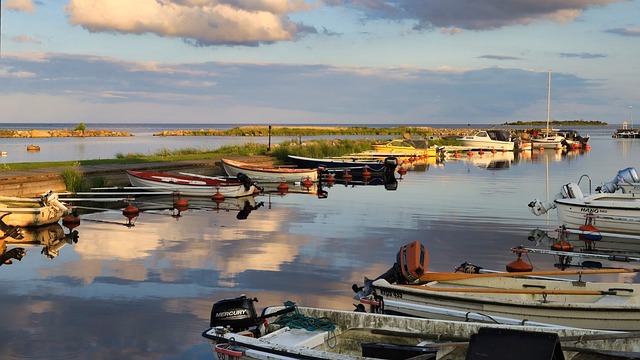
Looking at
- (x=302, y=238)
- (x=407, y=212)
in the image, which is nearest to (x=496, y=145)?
(x=407, y=212)

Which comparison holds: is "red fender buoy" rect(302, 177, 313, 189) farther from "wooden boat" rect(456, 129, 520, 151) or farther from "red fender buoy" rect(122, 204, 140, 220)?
"wooden boat" rect(456, 129, 520, 151)

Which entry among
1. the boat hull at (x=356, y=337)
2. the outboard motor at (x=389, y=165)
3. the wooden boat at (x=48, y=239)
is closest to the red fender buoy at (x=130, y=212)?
the wooden boat at (x=48, y=239)

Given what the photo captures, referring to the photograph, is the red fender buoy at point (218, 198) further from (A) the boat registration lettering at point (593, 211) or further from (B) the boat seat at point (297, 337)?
(B) the boat seat at point (297, 337)

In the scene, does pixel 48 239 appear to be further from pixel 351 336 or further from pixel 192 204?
pixel 351 336

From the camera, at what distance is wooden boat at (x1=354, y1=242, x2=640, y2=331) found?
30.8ft

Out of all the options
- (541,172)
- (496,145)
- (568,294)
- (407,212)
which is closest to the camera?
(568,294)

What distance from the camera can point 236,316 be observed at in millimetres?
8859

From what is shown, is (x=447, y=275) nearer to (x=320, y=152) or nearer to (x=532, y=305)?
(x=532, y=305)

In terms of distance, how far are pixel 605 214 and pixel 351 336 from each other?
41.3ft

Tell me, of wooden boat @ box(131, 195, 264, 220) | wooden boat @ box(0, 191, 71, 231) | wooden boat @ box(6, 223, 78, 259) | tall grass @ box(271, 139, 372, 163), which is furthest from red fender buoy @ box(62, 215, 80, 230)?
tall grass @ box(271, 139, 372, 163)

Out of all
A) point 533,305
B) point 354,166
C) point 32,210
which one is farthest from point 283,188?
point 533,305

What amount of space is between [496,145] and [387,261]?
2278 inches

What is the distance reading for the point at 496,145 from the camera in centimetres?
7081

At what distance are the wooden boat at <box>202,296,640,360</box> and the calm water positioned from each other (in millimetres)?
1049
